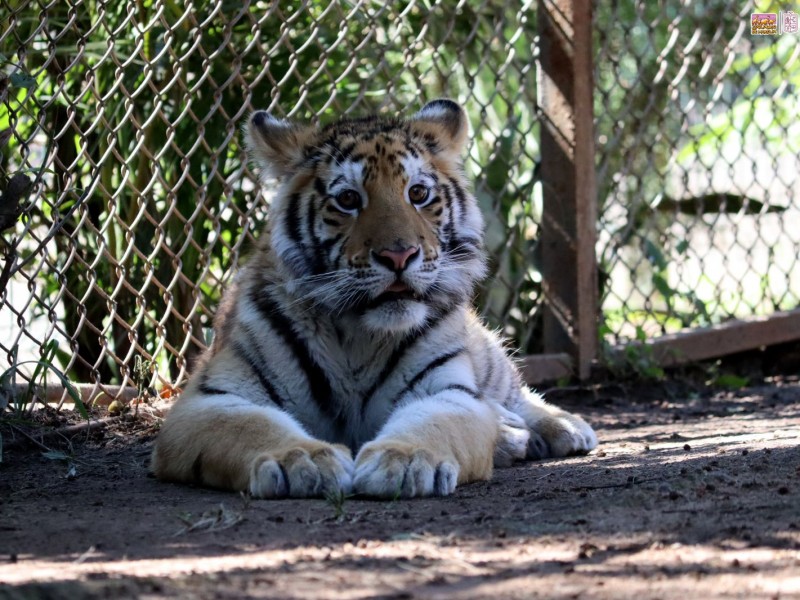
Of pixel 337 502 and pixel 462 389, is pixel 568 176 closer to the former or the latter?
pixel 462 389

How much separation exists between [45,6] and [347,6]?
5.33ft

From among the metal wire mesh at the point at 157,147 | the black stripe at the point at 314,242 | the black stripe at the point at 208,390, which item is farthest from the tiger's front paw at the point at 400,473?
the metal wire mesh at the point at 157,147

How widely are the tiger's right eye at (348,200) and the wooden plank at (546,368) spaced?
1751 millimetres

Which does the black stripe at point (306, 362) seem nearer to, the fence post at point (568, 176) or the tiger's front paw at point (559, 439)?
the tiger's front paw at point (559, 439)

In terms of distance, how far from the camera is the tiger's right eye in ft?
9.82

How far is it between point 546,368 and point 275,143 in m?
1.89

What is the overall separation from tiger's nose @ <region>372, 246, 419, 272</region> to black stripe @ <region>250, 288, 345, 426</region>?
0.35m

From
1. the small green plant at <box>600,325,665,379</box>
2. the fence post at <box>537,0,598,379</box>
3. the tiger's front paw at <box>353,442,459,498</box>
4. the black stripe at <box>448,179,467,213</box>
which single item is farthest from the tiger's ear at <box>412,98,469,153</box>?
the small green plant at <box>600,325,665,379</box>

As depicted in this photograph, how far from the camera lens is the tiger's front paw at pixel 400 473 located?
2.40 metres

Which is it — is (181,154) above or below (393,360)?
above

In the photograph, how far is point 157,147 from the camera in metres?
4.14

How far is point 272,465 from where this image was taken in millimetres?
2416

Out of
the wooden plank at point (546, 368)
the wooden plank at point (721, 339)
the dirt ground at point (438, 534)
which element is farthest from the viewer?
the wooden plank at point (721, 339)

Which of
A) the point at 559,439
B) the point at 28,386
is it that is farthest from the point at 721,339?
the point at 28,386
